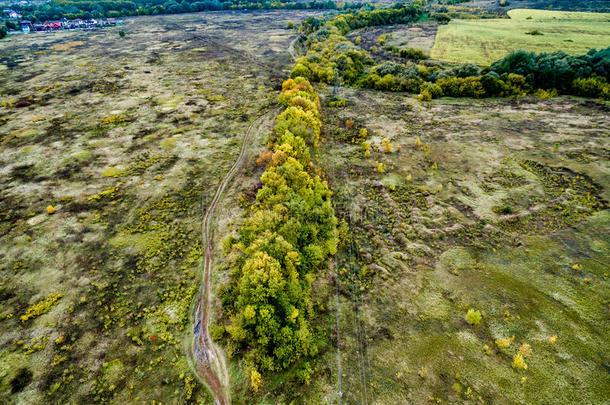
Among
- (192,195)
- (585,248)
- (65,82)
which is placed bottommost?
(585,248)

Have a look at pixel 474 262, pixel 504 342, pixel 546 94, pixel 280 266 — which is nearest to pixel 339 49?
pixel 546 94

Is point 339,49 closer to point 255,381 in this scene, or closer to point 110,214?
point 110,214

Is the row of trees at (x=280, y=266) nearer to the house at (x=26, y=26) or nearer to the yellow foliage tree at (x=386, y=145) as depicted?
the yellow foliage tree at (x=386, y=145)

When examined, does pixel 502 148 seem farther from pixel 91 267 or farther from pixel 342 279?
pixel 91 267

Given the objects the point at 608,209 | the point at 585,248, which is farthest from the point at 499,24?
the point at 585,248

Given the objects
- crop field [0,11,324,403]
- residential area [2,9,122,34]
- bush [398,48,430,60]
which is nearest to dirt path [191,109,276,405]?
crop field [0,11,324,403]

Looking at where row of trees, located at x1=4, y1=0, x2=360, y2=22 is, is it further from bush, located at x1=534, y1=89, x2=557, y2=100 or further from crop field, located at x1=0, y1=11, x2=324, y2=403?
bush, located at x1=534, y1=89, x2=557, y2=100

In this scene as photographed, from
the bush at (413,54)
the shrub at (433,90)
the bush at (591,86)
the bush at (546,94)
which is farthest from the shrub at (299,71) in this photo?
the bush at (591,86)
